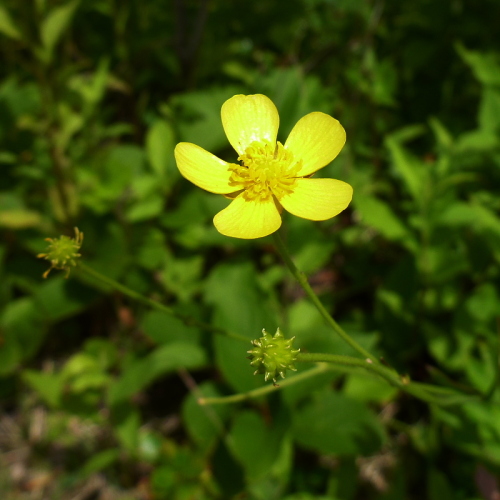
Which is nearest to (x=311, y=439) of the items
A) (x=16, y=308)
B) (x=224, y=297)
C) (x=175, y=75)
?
(x=224, y=297)

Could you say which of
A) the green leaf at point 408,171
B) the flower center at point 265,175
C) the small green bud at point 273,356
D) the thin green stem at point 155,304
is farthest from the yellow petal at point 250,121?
the green leaf at point 408,171

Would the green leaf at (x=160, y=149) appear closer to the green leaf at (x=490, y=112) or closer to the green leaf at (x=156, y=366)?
the green leaf at (x=156, y=366)

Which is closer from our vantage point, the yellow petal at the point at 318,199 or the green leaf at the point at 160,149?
the yellow petal at the point at 318,199

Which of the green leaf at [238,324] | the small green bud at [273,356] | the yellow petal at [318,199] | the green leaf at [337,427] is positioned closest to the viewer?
the small green bud at [273,356]

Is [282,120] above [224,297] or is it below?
above

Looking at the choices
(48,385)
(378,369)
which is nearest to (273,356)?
(378,369)

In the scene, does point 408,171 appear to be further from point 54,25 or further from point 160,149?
point 54,25

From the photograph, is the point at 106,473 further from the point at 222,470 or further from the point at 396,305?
the point at 396,305
